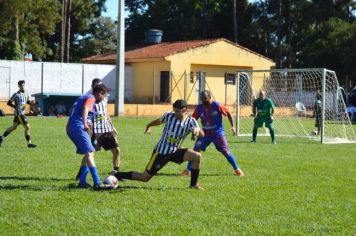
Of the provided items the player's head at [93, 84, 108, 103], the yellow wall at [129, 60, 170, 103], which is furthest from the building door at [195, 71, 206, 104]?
the player's head at [93, 84, 108, 103]

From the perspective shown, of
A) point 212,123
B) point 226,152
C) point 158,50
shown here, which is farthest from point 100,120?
point 158,50

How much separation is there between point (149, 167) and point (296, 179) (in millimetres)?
2956

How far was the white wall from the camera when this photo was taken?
3628cm

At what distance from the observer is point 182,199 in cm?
880

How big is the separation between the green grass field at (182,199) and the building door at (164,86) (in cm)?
2600

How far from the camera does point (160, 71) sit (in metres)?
40.8

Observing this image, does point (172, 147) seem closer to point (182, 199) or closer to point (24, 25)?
point (182, 199)

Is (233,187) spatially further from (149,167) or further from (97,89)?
(97,89)

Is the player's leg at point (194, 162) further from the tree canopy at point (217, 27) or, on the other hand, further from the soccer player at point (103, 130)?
the tree canopy at point (217, 27)

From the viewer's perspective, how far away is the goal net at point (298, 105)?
24500 millimetres

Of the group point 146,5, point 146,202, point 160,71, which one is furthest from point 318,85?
point 146,5

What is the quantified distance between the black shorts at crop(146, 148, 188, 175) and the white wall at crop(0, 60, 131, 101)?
91.3 feet

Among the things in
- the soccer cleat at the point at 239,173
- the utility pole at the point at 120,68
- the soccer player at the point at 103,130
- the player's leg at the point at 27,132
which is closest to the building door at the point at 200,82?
the utility pole at the point at 120,68

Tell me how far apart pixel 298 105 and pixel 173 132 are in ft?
74.7
